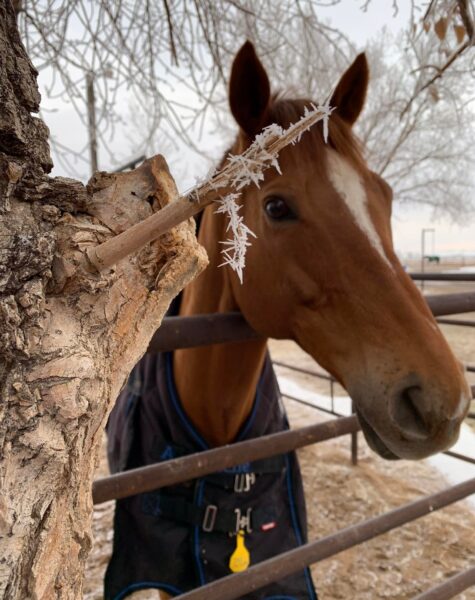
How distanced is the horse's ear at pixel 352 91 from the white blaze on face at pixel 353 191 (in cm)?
29

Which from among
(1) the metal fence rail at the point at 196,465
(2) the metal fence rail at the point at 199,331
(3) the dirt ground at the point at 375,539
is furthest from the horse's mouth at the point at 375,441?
(3) the dirt ground at the point at 375,539

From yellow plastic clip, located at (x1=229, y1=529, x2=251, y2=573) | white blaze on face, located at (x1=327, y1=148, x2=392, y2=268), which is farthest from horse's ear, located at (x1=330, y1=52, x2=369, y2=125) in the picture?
yellow plastic clip, located at (x1=229, y1=529, x2=251, y2=573)

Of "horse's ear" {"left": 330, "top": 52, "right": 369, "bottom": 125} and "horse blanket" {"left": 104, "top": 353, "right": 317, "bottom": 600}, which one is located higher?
"horse's ear" {"left": 330, "top": 52, "right": 369, "bottom": 125}

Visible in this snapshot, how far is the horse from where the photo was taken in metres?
0.88

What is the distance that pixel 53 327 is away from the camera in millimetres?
343

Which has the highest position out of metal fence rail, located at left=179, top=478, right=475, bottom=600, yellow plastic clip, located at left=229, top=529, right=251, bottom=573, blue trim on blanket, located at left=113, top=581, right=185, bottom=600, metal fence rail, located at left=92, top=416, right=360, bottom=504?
metal fence rail, located at left=92, top=416, right=360, bottom=504

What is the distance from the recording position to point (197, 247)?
44 cm

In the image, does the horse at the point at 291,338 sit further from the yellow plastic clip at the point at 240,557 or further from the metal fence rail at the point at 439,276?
the metal fence rail at the point at 439,276

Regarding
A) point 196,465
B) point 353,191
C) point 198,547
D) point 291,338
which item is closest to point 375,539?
point 198,547

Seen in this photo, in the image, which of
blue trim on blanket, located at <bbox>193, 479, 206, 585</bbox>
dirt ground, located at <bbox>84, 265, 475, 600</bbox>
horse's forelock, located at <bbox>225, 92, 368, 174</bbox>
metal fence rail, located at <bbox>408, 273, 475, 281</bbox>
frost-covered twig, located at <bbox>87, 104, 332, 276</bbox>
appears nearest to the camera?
frost-covered twig, located at <bbox>87, 104, 332, 276</bbox>

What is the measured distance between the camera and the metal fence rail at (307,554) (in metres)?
0.84

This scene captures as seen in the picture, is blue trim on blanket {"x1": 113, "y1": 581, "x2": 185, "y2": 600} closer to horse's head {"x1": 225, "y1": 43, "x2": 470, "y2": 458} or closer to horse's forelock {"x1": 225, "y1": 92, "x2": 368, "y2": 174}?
horse's head {"x1": 225, "y1": 43, "x2": 470, "y2": 458}

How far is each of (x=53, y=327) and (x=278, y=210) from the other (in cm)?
78

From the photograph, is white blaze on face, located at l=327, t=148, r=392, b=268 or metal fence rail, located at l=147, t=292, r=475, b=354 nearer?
metal fence rail, located at l=147, t=292, r=475, b=354
